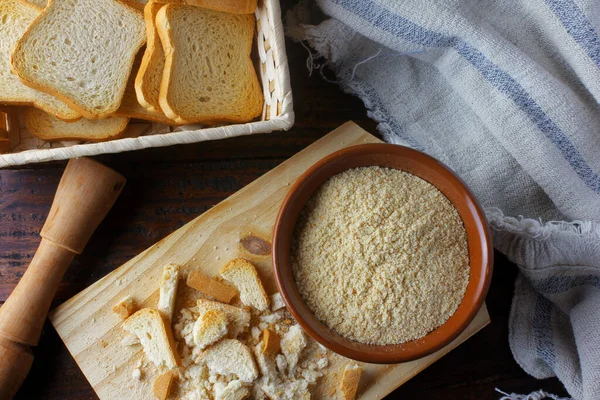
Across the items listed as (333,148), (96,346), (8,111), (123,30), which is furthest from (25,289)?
(333,148)

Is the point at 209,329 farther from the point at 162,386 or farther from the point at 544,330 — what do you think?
the point at 544,330

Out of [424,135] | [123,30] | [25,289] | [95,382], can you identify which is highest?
[123,30]

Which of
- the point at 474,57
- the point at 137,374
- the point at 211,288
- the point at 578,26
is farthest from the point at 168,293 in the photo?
the point at 578,26

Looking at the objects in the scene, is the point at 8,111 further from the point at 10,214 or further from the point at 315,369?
the point at 315,369

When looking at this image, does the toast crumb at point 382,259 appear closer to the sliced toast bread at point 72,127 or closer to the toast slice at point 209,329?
the toast slice at point 209,329

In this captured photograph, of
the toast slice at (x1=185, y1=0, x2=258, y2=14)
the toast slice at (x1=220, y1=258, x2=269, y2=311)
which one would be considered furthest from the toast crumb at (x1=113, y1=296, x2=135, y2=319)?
the toast slice at (x1=185, y1=0, x2=258, y2=14)

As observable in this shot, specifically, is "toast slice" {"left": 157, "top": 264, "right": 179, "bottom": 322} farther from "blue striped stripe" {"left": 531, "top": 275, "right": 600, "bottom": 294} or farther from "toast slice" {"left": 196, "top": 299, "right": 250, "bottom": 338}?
"blue striped stripe" {"left": 531, "top": 275, "right": 600, "bottom": 294}
